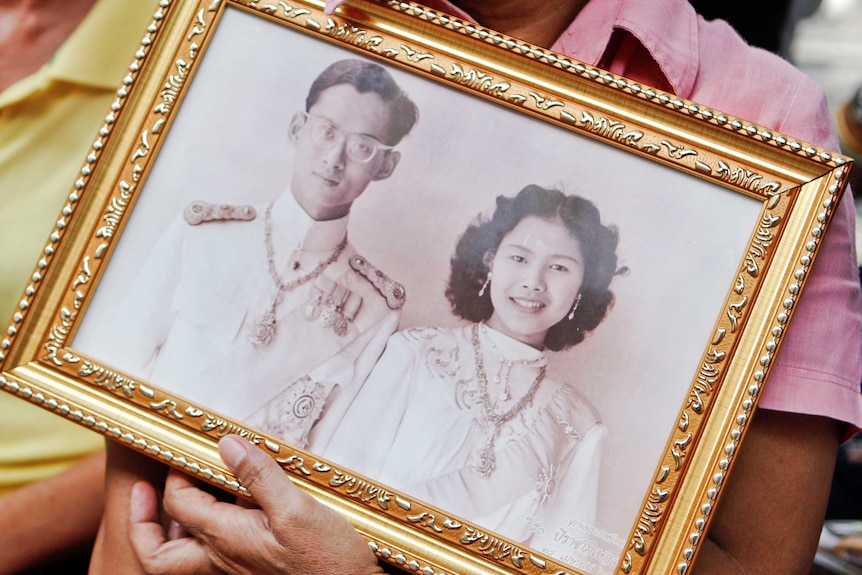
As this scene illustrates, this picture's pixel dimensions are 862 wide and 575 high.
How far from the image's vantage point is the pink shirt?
907 mm

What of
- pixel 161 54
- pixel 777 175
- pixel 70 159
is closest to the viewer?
pixel 777 175

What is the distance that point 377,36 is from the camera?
2.93 ft

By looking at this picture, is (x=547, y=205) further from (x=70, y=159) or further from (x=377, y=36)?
(x=70, y=159)

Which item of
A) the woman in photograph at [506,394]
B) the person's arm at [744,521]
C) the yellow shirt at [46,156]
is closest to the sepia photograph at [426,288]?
the woman in photograph at [506,394]

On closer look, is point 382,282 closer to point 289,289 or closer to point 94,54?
point 289,289

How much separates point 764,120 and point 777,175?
12 cm

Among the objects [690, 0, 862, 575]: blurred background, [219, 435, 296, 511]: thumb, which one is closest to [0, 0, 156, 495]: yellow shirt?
[219, 435, 296, 511]: thumb

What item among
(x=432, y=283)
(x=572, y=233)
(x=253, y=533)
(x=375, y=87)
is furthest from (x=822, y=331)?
(x=253, y=533)

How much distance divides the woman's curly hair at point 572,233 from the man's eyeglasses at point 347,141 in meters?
0.13

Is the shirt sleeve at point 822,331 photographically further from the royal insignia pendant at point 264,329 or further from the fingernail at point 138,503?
the fingernail at point 138,503

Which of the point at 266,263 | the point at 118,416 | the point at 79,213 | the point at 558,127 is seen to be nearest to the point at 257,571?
the point at 118,416

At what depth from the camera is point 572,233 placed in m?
0.84

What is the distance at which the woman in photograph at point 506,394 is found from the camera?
832 mm

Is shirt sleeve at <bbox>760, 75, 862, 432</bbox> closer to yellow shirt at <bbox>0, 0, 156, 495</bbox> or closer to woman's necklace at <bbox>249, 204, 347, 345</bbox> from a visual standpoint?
woman's necklace at <bbox>249, 204, 347, 345</bbox>
